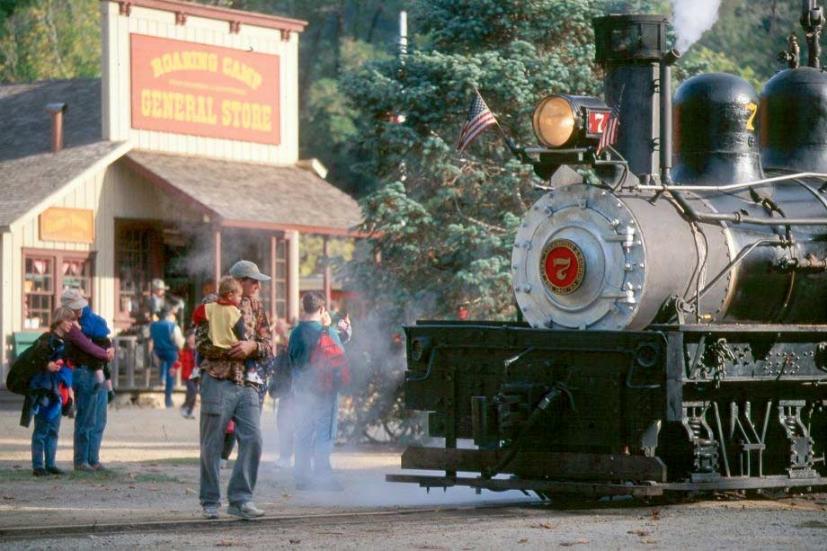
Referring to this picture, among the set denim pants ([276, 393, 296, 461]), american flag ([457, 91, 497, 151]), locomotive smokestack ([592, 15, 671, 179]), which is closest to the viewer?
locomotive smokestack ([592, 15, 671, 179])

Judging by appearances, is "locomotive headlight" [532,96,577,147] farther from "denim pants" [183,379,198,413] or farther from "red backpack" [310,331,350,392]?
"denim pants" [183,379,198,413]

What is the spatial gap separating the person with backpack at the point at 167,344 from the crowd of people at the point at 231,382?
935 centimetres

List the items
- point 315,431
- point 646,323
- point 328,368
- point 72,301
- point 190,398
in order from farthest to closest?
point 190,398, point 72,301, point 315,431, point 328,368, point 646,323

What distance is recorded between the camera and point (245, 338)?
1130 cm

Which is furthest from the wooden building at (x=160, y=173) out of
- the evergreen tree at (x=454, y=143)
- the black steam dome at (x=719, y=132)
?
the black steam dome at (x=719, y=132)

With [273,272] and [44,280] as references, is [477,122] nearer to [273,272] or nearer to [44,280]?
[44,280]

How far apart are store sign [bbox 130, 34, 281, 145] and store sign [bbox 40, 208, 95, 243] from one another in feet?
6.63

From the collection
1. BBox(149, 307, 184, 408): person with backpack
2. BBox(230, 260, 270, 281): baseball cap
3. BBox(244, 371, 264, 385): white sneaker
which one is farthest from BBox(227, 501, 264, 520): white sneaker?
BBox(149, 307, 184, 408): person with backpack

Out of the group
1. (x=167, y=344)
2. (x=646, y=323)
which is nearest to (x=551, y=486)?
(x=646, y=323)

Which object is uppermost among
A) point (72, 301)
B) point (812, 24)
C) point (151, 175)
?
point (812, 24)

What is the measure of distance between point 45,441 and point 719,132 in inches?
255

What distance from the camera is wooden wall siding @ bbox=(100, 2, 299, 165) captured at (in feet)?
92.8

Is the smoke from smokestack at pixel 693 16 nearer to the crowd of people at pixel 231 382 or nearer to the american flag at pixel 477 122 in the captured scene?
the american flag at pixel 477 122

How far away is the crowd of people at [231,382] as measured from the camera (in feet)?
36.8
